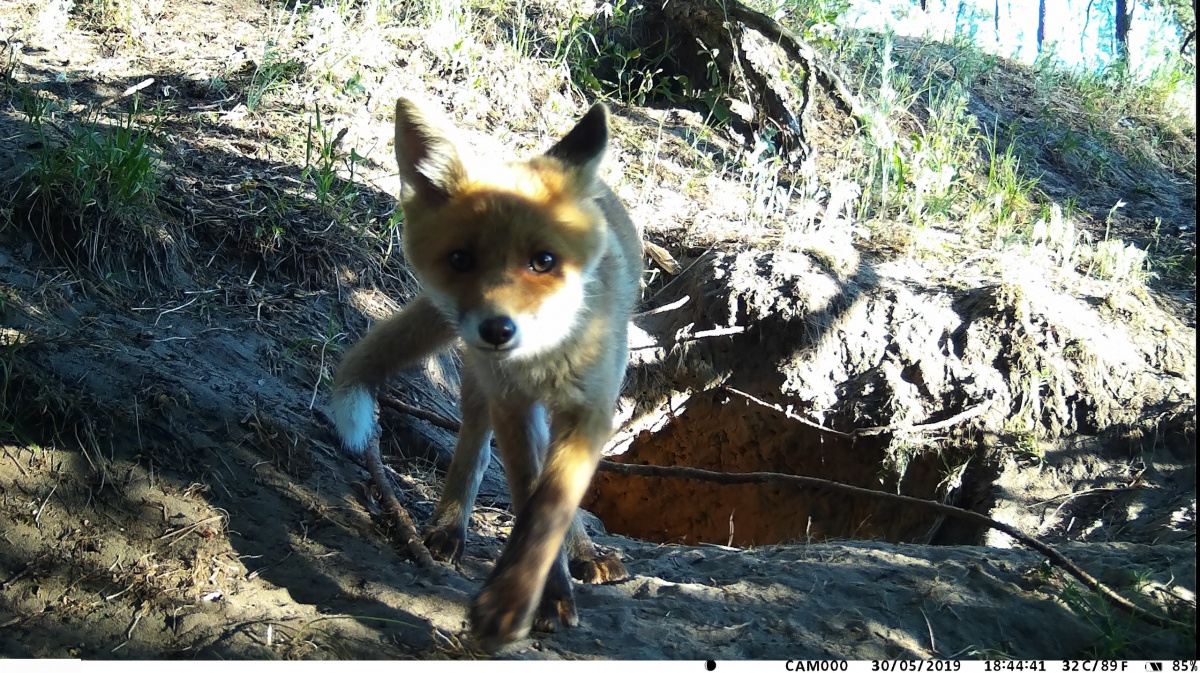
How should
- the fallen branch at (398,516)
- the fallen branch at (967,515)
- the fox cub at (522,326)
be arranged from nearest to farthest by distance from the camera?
the fox cub at (522,326) → the fallen branch at (967,515) → the fallen branch at (398,516)

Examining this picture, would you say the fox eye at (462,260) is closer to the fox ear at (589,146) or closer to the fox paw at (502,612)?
the fox ear at (589,146)

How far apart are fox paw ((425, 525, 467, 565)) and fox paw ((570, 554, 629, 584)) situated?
1.46ft

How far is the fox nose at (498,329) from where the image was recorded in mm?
2156

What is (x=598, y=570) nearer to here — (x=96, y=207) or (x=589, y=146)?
(x=589, y=146)

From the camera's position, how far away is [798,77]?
6938 millimetres

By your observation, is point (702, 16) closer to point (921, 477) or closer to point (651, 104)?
point (651, 104)

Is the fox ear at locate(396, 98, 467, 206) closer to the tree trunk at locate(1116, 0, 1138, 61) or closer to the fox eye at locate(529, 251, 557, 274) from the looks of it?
the fox eye at locate(529, 251, 557, 274)

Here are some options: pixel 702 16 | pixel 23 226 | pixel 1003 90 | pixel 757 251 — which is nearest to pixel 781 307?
pixel 757 251

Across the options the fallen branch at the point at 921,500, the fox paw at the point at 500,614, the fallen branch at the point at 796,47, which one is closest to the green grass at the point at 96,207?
the fallen branch at the point at 921,500

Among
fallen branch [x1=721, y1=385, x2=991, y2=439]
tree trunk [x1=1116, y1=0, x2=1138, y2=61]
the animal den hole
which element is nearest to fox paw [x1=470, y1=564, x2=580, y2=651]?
the animal den hole

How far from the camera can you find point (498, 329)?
7.07 feet

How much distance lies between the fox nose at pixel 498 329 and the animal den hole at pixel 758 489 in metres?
3.05

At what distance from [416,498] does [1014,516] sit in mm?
3270

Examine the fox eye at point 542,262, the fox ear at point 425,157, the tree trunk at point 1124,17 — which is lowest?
the fox eye at point 542,262
